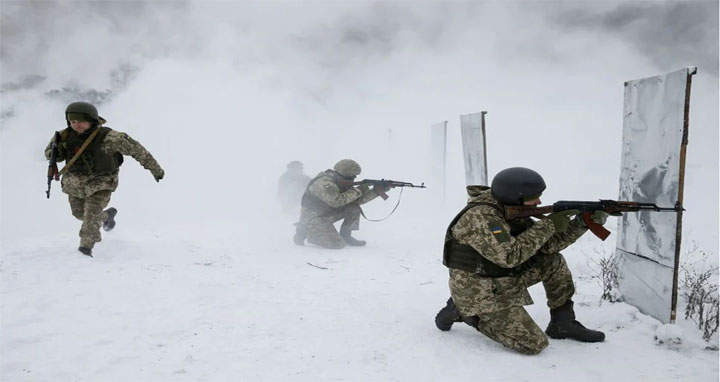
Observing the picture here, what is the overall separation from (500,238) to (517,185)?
1.27 ft

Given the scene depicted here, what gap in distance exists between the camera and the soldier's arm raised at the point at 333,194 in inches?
258

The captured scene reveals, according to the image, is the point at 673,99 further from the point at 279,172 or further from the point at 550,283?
the point at 279,172

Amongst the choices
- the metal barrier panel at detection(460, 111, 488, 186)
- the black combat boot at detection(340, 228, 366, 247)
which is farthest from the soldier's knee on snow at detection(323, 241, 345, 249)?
the metal barrier panel at detection(460, 111, 488, 186)

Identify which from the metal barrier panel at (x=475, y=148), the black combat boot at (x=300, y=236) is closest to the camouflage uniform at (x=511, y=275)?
the metal barrier panel at (x=475, y=148)

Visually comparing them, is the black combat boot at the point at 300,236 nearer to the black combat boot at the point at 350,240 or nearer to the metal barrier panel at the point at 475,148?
the black combat boot at the point at 350,240

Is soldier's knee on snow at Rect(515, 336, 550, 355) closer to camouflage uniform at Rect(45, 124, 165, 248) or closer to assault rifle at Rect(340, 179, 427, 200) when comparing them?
assault rifle at Rect(340, 179, 427, 200)

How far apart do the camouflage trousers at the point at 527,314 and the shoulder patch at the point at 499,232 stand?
0.41 metres

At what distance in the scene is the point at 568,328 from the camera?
3086 mm

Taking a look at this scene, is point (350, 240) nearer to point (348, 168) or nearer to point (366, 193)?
point (366, 193)

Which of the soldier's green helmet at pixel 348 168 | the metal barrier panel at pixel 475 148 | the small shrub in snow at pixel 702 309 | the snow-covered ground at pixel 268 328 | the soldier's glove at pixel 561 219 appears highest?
the metal barrier panel at pixel 475 148

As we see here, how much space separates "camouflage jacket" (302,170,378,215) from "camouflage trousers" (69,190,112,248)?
2.78 m

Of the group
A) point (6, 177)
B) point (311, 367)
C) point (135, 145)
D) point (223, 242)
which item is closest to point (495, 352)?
point (311, 367)

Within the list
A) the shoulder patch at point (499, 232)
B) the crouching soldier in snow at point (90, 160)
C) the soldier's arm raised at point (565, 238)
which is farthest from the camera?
the crouching soldier in snow at point (90, 160)

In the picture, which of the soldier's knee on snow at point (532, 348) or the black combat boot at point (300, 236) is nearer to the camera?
the soldier's knee on snow at point (532, 348)
